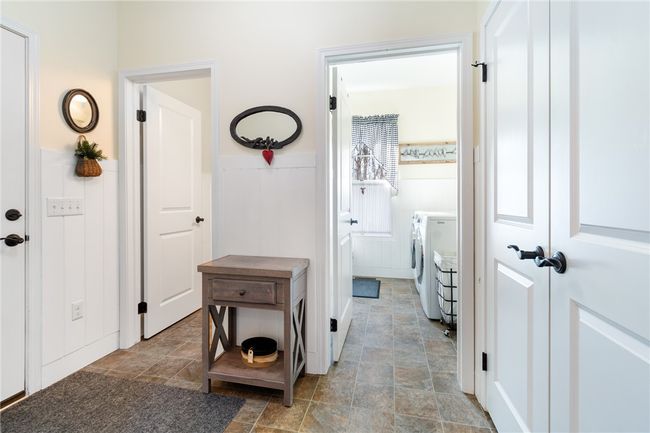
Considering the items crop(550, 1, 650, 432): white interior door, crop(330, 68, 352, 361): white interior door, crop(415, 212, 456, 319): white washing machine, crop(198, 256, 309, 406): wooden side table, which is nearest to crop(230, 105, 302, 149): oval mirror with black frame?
crop(330, 68, 352, 361): white interior door

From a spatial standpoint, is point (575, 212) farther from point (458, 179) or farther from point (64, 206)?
point (64, 206)

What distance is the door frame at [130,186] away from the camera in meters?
2.14

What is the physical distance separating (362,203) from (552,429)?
341 centimetres

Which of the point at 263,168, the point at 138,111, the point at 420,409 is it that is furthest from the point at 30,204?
the point at 420,409

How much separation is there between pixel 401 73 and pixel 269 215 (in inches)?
108

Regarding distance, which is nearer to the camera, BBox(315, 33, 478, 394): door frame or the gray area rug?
the gray area rug

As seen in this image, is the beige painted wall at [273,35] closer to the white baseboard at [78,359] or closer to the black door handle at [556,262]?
the black door handle at [556,262]

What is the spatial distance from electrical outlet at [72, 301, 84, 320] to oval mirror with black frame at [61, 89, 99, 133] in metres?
1.14

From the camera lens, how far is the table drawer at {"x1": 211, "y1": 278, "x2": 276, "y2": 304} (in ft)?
5.21

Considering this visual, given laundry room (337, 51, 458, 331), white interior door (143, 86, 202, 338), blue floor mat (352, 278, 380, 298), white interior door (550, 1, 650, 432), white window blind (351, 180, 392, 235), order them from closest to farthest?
white interior door (550, 1, 650, 432) → white interior door (143, 86, 202, 338) → blue floor mat (352, 278, 380, 298) → laundry room (337, 51, 458, 331) → white window blind (351, 180, 392, 235)

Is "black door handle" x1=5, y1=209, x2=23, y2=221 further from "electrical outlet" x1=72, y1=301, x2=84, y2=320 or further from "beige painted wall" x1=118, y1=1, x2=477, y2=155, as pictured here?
"beige painted wall" x1=118, y1=1, x2=477, y2=155

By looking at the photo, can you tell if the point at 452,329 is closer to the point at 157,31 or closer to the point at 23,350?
the point at 23,350

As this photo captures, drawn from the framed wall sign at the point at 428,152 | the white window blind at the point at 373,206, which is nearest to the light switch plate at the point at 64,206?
the white window blind at the point at 373,206

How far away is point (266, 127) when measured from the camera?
6.33 ft
